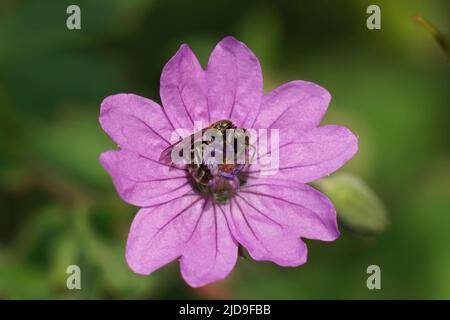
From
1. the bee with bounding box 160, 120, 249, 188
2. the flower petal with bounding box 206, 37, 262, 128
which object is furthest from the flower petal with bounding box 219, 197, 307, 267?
the flower petal with bounding box 206, 37, 262, 128

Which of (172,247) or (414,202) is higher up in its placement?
(414,202)

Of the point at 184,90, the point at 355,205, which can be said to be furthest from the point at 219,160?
the point at 355,205

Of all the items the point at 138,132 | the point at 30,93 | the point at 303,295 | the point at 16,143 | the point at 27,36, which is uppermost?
the point at 27,36

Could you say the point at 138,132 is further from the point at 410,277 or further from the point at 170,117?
the point at 410,277

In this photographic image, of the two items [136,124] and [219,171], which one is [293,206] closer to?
[219,171]

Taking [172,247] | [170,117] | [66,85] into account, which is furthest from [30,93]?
[172,247]

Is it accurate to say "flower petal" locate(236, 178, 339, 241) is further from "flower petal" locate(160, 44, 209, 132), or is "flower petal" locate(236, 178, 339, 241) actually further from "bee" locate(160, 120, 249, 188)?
"flower petal" locate(160, 44, 209, 132)

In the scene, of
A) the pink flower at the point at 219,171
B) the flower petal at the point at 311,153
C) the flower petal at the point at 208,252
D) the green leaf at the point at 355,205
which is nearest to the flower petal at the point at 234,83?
the pink flower at the point at 219,171
